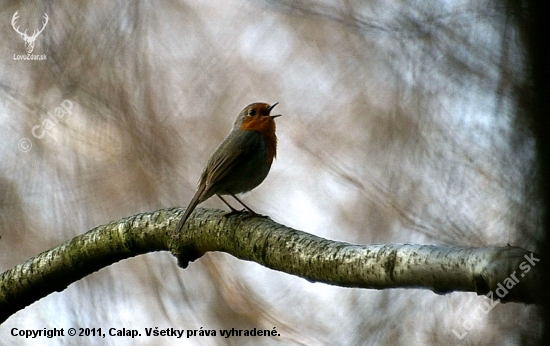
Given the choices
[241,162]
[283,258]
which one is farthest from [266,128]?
[283,258]

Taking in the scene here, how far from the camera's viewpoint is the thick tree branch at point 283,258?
1.39m

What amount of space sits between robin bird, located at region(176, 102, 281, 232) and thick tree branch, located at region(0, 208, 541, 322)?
81cm

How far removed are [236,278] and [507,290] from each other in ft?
10.4

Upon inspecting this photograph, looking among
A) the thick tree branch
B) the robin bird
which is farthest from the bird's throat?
the thick tree branch

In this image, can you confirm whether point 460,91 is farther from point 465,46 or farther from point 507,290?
point 507,290

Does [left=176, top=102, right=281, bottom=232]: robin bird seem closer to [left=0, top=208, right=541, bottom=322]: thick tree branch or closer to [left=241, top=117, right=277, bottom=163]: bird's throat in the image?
[left=241, top=117, right=277, bottom=163]: bird's throat

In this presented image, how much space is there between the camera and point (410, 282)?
1.72 m

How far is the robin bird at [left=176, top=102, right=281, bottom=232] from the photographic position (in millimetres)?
4023

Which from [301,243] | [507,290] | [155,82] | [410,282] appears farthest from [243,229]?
[155,82]

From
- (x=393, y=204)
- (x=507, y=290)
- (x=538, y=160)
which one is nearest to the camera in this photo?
(x=538, y=160)

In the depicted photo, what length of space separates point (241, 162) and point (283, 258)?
5.94 feet

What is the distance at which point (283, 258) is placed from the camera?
2.39 meters

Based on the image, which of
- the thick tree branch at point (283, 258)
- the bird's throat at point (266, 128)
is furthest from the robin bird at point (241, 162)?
the thick tree branch at point (283, 258)

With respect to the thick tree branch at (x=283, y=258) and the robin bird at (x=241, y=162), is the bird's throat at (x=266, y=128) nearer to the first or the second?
the robin bird at (x=241, y=162)
